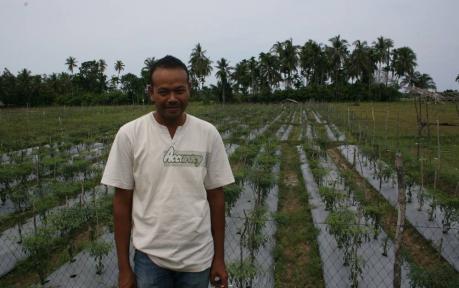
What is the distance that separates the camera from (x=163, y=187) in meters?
1.70

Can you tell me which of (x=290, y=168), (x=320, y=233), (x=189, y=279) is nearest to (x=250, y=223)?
(x=320, y=233)

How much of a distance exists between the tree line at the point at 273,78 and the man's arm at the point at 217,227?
41679 millimetres

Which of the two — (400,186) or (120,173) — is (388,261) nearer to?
(400,186)

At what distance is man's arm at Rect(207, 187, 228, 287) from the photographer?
1.85m

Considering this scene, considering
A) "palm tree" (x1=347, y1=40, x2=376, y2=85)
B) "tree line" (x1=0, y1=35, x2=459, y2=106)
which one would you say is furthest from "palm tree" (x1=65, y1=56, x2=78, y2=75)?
"palm tree" (x1=347, y1=40, x2=376, y2=85)

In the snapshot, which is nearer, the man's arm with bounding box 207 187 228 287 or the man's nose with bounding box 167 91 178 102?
the man's nose with bounding box 167 91 178 102

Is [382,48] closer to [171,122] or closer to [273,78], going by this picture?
[273,78]

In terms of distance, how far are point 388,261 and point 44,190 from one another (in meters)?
5.29

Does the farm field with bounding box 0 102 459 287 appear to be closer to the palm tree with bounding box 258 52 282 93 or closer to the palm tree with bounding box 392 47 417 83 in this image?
the palm tree with bounding box 258 52 282 93

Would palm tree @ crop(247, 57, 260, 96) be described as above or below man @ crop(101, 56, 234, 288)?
above

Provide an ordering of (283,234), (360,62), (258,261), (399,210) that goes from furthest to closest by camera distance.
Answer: (360,62) < (283,234) < (258,261) < (399,210)

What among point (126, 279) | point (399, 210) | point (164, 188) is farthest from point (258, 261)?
point (164, 188)

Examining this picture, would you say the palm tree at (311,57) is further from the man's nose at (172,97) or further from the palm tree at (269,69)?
the man's nose at (172,97)

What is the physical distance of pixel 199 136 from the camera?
1791 millimetres
